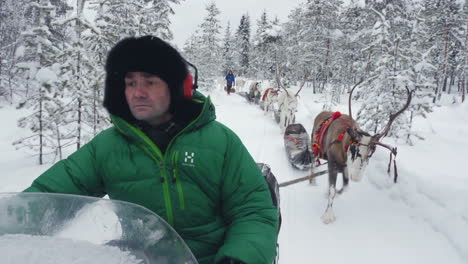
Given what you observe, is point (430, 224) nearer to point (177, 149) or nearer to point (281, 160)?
point (281, 160)

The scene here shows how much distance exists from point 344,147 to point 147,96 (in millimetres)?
3880

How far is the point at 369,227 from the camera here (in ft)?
15.7

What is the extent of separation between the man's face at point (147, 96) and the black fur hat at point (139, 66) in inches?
1.7

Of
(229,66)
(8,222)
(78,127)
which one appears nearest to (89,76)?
(78,127)

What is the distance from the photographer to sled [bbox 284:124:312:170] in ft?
23.9

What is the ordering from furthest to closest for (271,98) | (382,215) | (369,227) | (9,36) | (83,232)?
1. (9,36)
2. (271,98)
3. (382,215)
4. (369,227)
5. (83,232)

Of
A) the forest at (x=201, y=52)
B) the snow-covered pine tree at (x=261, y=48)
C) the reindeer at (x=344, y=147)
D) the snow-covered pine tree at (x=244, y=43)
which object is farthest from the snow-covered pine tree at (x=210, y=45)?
the reindeer at (x=344, y=147)

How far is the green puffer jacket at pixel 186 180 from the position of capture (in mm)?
1877

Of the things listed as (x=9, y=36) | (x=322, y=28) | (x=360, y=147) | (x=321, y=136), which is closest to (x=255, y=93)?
(x=321, y=136)

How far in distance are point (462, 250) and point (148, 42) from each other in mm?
4873

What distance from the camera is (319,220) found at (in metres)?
5.01

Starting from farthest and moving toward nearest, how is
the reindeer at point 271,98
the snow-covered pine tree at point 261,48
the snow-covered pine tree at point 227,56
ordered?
the snow-covered pine tree at point 227,56, the snow-covered pine tree at point 261,48, the reindeer at point 271,98

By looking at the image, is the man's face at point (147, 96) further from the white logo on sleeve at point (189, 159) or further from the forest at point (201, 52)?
the forest at point (201, 52)

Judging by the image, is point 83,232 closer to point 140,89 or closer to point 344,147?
point 140,89
